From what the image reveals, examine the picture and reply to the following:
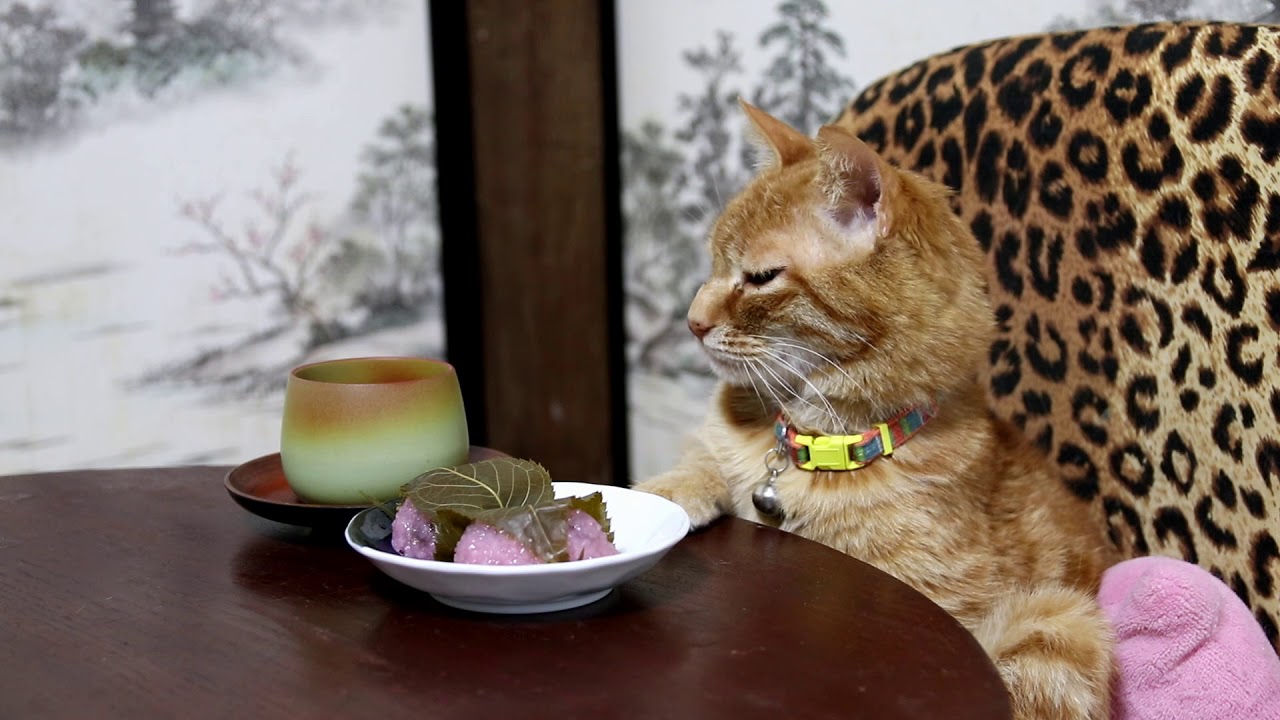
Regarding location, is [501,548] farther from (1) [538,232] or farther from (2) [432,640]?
(1) [538,232]

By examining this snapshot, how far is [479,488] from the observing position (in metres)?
0.86

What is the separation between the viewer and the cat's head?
1.12 meters

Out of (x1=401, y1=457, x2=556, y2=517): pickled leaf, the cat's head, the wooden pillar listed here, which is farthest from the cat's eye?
the wooden pillar

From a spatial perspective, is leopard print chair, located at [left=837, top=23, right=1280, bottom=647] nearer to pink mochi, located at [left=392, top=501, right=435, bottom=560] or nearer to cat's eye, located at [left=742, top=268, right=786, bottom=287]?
cat's eye, located at [left=742, top=268, right=786, bottom=287]

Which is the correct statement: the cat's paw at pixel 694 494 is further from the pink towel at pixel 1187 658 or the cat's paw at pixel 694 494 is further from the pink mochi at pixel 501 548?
the pink towel at pixel 1187 658

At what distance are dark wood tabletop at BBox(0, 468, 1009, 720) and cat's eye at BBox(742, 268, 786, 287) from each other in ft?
0.93

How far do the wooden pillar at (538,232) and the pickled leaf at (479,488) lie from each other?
144 centimetres

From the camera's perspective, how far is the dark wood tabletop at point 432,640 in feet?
2.32

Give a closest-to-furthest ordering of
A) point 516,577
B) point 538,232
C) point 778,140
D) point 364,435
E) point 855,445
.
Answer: point 516,577
point 364,435
point 855,445
point 778,140
point 538,232

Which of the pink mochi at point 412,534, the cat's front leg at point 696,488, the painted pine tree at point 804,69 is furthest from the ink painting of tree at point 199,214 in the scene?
the pink mochi at point 412,534

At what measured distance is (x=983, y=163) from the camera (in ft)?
4.84

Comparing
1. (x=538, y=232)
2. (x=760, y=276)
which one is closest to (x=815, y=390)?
(x=760, y=276)

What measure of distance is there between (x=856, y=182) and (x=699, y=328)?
0.71ft

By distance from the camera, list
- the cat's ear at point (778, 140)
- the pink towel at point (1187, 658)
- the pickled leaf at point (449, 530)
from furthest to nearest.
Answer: the cat's ear at point (778, 140)
the pink towel at point (1187, 658)
the pickled leaf at point (449, 530)
